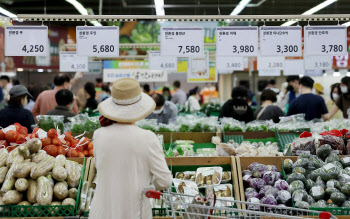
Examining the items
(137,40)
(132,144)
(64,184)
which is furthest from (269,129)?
(137,40)

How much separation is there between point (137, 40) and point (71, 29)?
268cm

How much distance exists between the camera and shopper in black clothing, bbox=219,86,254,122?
8.52m

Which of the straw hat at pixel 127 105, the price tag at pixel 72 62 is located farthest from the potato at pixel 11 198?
the price tag at pixel 72 62

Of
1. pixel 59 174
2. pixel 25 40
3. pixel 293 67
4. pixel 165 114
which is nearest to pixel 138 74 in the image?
pixel 293 67

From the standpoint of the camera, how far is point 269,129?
7410 millimetres

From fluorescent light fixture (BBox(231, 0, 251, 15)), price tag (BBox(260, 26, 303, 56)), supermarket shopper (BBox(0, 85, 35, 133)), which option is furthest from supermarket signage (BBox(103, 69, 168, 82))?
price tag (BBox(260, 26, 303, 56))

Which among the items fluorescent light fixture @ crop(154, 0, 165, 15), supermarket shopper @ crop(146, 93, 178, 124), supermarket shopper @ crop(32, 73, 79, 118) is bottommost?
supermarket shopper @ crop(146, 93, 178, 124)

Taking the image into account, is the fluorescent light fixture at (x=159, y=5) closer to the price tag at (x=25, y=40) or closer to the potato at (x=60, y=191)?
the price tag at (x=25, y=40)

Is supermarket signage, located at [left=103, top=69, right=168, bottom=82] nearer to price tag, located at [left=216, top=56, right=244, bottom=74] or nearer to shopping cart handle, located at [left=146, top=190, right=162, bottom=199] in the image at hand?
price tag, located at [left=216, top=56, right=244, bottom=74]

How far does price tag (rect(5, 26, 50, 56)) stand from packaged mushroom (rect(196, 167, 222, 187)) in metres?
3.22

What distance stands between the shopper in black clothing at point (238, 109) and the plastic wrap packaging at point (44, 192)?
187 inches

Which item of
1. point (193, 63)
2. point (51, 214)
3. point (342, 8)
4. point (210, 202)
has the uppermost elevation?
point (342, 8)

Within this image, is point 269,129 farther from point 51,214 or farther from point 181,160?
point 51,214

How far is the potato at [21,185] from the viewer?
4.19 metres
